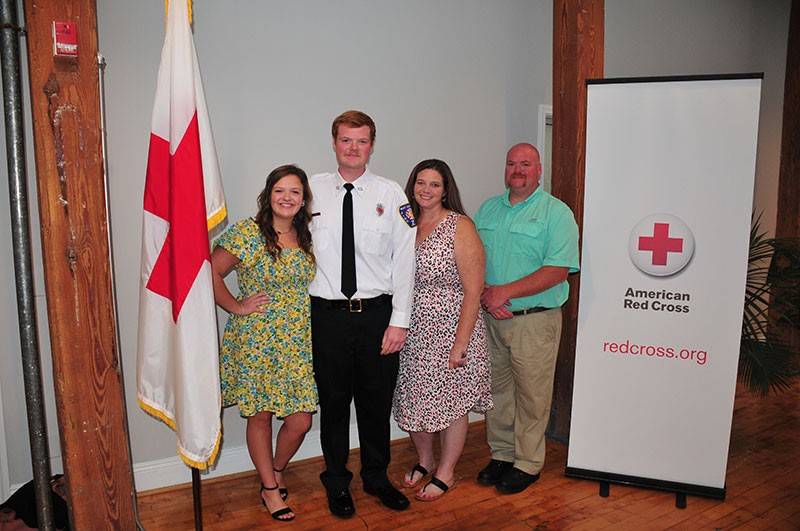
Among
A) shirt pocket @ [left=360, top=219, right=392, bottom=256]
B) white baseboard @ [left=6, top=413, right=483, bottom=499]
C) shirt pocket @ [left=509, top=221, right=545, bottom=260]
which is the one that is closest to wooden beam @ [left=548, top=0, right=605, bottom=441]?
shirt pocket @ [left=509, top=221, right=545, bottom=260]

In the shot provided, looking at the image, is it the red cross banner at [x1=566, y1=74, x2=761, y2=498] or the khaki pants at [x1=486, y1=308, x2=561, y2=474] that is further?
the khaki pants at [x1=486, y1=308, x2=561, y2=474]

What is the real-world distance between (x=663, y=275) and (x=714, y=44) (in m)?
2.85

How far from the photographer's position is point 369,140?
8.24 ft

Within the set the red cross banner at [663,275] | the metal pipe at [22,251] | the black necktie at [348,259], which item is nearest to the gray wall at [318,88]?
the metal pipe at [22,251]

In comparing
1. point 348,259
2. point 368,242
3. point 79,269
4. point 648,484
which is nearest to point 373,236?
point 368,242

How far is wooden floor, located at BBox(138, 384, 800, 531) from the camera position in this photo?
101 inches

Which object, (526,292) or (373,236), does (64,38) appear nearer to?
(373,236)

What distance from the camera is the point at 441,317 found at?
266 cm

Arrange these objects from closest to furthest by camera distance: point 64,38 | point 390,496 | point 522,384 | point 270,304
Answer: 1. point 64,38
2. point 270,304
3. point 390,496
4. point 522,384

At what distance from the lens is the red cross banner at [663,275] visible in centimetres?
259

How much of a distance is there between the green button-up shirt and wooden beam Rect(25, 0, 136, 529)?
158 cm

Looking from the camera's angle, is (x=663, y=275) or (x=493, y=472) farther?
(x=493, y=472)

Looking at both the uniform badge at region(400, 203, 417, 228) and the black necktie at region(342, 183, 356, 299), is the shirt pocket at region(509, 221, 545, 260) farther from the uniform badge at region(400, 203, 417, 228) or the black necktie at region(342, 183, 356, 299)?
the black necktie at region(342, 183, 356, 299)

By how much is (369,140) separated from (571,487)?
1.78 metres
